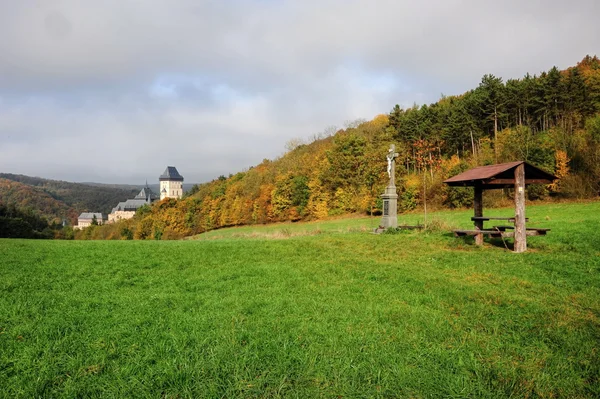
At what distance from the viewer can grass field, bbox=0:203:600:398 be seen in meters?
3.16

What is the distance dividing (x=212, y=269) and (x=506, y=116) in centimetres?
4657

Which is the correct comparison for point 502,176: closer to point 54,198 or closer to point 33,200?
point 33,200

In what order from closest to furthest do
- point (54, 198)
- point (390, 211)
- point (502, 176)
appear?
point (502, 176)
point (390, 211)
point (54, 198)

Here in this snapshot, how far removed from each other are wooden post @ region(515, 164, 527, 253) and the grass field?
1.59 meters

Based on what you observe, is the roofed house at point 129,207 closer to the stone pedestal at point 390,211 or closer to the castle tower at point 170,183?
the castle tower at point 170,183

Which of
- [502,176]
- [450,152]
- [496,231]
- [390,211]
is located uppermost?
[450,152]

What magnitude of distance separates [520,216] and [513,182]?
1.33 meters

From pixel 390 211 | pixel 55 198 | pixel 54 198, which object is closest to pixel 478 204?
pixel 390 211

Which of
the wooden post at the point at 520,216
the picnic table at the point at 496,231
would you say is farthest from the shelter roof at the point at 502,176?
the picnic table at the point at 496,231

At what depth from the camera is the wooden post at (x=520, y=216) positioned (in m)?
10.3

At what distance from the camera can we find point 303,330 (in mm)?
4379

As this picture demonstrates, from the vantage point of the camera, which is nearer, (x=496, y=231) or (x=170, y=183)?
(x=496, y=231)

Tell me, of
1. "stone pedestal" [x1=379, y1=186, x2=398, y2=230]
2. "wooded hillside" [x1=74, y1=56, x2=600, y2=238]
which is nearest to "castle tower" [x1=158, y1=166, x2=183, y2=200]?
"wooded hillside" [x1=74, y1=56, x2=600, y2=238]

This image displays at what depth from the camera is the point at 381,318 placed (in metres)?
4.82
